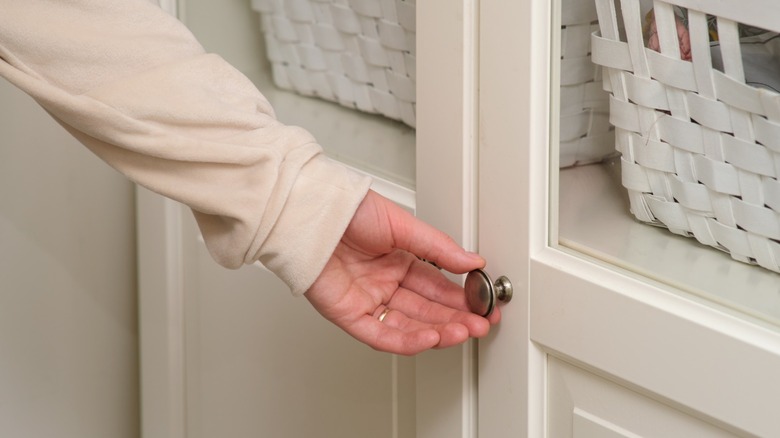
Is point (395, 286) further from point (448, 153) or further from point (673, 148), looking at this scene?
point (673, 148)

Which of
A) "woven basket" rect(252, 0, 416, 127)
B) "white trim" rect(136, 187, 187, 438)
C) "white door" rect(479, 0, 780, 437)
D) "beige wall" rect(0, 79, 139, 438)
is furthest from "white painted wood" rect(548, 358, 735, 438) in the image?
"beige wall" rect(0, 79, 139, 438)

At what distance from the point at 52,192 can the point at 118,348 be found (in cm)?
23

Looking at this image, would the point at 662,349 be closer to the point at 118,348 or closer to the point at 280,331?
the point at 280,331

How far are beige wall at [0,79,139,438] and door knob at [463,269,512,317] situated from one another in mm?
667

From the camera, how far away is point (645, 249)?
0.60 metres

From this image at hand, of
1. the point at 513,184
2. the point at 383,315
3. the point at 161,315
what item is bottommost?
the point at 161,315

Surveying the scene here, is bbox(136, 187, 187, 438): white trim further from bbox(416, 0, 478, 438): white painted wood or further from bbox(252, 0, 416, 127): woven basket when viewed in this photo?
bbox(416, 0, 478, 438): white painted wood

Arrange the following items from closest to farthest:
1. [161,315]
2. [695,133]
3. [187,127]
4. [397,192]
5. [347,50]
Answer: [695,133] < [187,127] < [397,192] < [347,50] < [161,315]

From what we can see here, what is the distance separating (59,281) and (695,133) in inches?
34.4

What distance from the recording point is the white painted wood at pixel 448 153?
660mm

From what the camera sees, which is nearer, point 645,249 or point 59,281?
point 645,249

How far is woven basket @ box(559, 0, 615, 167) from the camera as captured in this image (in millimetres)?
602

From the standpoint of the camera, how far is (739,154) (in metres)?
0.54

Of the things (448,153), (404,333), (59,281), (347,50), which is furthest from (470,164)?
(59,281)
